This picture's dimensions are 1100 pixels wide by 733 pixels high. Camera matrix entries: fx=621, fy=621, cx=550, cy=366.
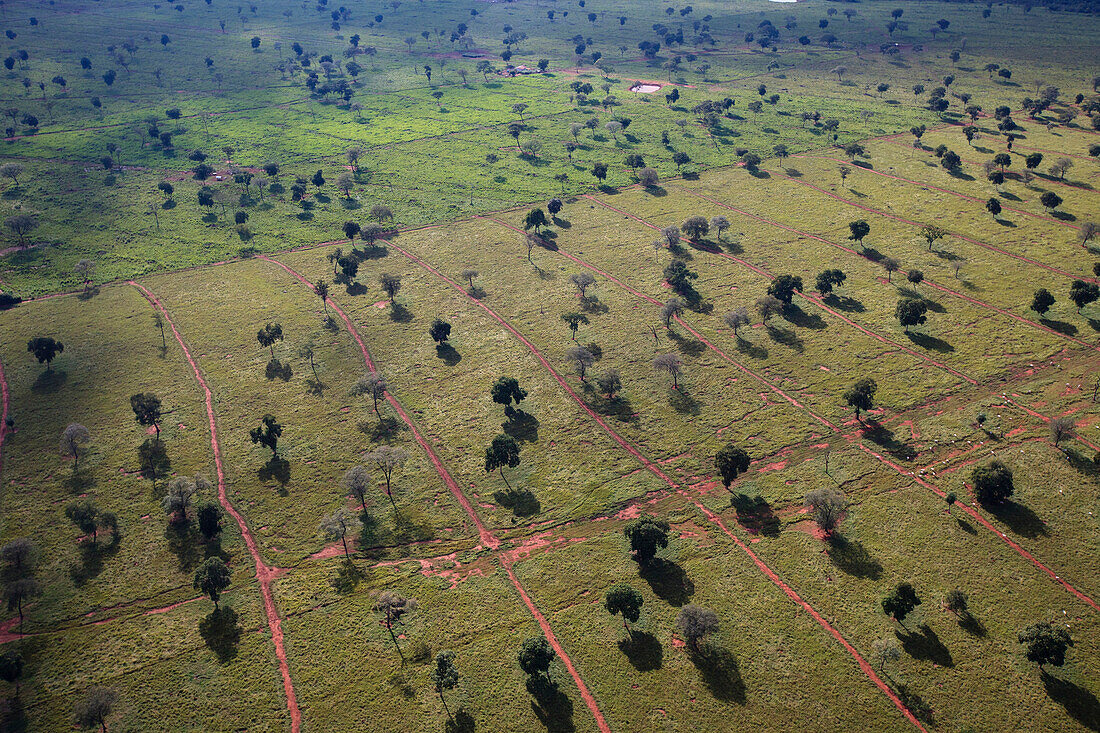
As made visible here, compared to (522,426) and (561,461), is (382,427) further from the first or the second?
(561,461)

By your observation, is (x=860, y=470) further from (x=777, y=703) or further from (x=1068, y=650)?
(x=777, y=703)

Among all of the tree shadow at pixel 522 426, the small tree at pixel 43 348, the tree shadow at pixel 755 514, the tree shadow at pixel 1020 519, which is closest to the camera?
the tree shadow at pixel 1020 519

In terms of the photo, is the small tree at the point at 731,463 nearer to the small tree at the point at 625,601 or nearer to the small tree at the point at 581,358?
the small tree at the point at 625,601

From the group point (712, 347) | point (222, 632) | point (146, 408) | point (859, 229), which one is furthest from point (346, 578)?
point (859, 229)

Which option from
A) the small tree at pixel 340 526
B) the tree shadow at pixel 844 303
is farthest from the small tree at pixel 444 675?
the tree shadow at pixel 844 303

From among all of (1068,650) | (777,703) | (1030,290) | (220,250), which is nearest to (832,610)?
(777,703)

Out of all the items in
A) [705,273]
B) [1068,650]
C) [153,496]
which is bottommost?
[153,496]

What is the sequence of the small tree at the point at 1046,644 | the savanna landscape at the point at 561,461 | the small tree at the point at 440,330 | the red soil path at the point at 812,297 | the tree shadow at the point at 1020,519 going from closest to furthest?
the small tree at the point at 1046,644 < the savanna landscape at the point at 561,461 < the tree shadow at the point at 1020,519 < the red soil path at the point at 812,297 < the small tree at the point at 440,330
